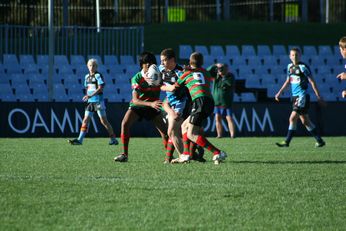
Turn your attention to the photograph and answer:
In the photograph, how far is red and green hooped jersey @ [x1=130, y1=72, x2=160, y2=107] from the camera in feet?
43.3

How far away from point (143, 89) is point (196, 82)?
42.3 inches

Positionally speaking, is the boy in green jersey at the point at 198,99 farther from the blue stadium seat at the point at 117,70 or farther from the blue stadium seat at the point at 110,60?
the blue stadium seat at the point at 110,60

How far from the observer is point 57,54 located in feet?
94.0

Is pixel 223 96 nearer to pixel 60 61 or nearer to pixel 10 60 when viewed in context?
pixel 60 61

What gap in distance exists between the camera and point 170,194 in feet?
29.0

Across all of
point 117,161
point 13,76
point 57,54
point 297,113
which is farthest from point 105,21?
point 117,161

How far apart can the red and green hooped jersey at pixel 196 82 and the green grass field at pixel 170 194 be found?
3.72ft

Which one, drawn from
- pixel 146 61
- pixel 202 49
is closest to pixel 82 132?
pixel 146 61

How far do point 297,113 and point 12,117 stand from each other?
882 centimetres

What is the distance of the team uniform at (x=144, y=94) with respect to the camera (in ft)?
43.3

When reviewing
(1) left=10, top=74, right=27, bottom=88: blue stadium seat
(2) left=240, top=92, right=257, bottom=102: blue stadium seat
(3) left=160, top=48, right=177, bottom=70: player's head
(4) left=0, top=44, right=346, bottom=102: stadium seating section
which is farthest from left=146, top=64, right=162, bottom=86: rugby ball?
(2) left=240, top=92, right=257, bottom=102: blue stadium seat

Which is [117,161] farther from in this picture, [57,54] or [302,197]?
[57,54]

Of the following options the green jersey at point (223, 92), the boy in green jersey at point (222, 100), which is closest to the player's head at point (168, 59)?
the boy in green jersey at point (222, 100)

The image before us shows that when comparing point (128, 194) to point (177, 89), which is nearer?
point (128, 194)
